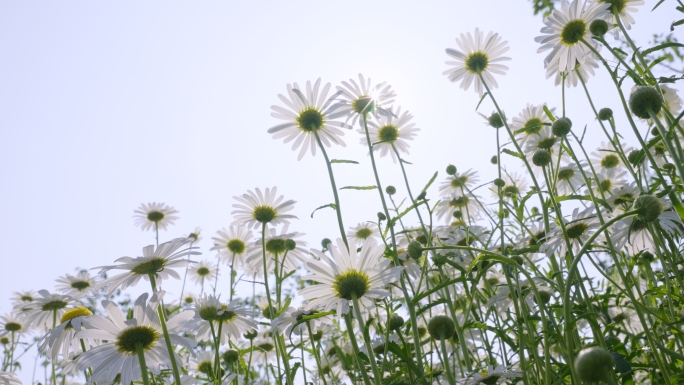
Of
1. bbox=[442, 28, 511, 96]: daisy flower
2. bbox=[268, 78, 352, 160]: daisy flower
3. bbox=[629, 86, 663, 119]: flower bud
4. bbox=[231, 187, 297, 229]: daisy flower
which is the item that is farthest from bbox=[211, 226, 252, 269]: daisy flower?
bbox=[629, 86, 663, 119]: flower bud

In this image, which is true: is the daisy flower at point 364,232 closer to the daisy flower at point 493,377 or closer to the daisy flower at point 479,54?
the daisy flower at point 479,54

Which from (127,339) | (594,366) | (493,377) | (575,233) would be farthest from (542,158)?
(127,339)

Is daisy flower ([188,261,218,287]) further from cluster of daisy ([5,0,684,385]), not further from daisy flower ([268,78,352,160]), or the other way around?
daisy flower ([268,78,352,160])

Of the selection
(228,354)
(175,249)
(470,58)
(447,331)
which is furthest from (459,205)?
(175,249)

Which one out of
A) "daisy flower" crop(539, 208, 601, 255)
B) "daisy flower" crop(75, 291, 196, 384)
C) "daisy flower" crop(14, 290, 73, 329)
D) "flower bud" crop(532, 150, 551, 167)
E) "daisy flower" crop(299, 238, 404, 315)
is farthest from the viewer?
"daisy flower" crop(14, 290, 73, 329)

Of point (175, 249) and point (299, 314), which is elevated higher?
point (175, 249)

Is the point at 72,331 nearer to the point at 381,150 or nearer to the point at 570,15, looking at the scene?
the point at 381,150
